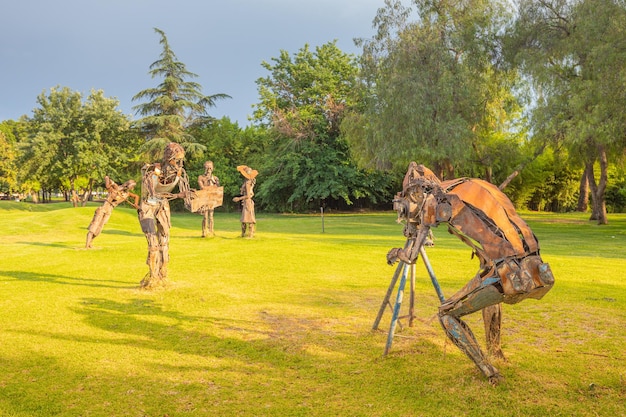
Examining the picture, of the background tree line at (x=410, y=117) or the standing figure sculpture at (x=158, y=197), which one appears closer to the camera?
the standing figure sculpture at (x=158, y=197)

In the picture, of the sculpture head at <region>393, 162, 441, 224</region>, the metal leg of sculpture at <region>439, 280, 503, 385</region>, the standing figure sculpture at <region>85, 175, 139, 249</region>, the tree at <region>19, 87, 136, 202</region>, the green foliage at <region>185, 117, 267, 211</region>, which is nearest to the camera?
the metal leg of sculpture at <region>439, 280, 503, 385</region>

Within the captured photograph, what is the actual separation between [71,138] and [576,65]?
42.9 meters

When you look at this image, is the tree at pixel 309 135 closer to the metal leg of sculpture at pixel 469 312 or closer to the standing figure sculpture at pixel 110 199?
the standing figure sculpture at pixel 110 199

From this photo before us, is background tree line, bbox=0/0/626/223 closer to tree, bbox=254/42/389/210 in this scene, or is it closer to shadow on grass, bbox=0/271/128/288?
tree, bbox=254/42/389/210

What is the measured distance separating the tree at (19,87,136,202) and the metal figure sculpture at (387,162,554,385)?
143 feet

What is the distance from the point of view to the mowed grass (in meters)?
4.73

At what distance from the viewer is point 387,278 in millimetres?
11562

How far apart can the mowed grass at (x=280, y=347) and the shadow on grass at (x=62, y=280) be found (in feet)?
0.17

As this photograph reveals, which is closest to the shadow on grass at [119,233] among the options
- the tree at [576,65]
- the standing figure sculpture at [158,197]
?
the standing figure sculpture at [158,197]

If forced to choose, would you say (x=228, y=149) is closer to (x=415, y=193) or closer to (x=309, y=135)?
(x=309, y=135)

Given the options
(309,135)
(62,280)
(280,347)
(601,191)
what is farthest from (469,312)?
(309,135)

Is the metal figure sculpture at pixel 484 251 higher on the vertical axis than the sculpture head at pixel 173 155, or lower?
lower

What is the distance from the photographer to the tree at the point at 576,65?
2056 centimetres

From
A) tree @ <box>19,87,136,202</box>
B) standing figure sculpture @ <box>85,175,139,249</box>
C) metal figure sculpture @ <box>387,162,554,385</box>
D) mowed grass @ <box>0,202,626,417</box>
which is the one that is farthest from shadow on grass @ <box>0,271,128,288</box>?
tree @ <box>19,87,136,202</box>
